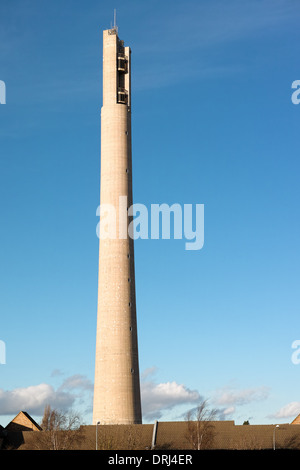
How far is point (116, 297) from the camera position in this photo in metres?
110

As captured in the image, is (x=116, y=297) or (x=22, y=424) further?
(x=22, y=424)

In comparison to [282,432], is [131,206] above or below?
above

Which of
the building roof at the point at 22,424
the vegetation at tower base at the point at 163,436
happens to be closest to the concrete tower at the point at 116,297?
the vegetation at tower base at the point at 163,436

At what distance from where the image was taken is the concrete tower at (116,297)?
10838cm

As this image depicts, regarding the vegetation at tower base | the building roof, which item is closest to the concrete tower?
the vegetation at tower base

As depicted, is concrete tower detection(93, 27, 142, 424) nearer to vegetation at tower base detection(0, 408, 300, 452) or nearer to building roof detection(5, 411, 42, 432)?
vegetation at tower base detection(0, 408, 300, 452)

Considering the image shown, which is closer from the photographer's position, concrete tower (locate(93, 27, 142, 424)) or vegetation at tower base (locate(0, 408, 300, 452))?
vegetation at tower base (locate(0, 408, 300, 452))

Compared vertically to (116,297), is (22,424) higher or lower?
lower

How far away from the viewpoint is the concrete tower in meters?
108

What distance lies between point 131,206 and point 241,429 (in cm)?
3421
